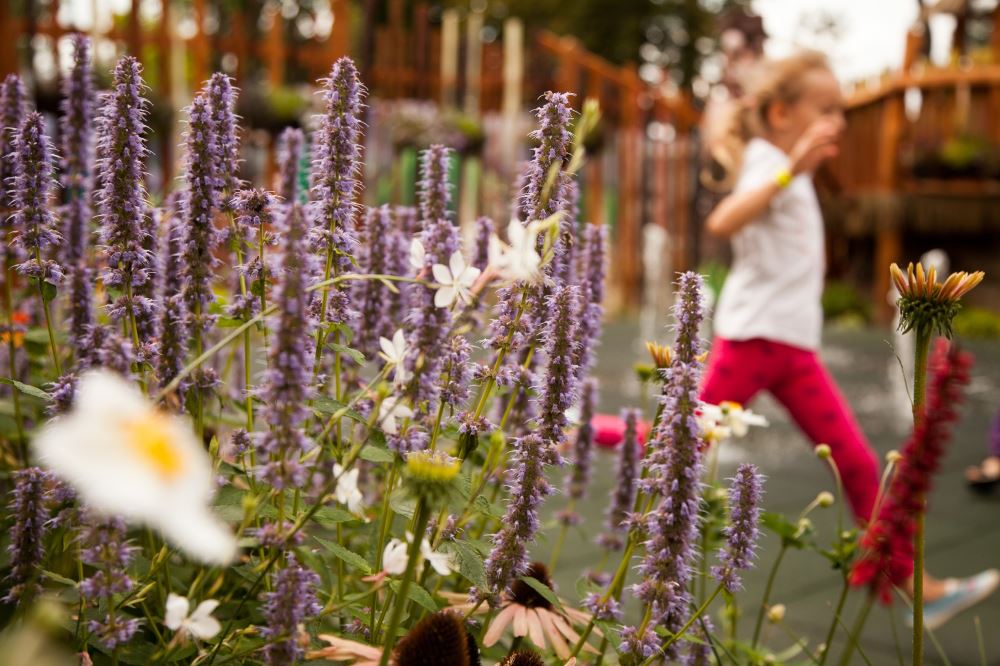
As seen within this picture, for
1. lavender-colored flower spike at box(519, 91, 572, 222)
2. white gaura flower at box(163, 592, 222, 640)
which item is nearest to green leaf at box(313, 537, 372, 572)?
white gaura flower at box(163, 592, 222, 640)

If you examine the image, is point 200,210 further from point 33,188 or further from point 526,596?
point 526,596

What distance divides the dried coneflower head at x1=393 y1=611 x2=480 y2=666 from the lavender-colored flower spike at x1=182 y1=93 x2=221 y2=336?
48 cm

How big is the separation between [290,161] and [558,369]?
0.71 metres

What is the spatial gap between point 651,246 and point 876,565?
36.7 feet

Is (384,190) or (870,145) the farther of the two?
(870,145)

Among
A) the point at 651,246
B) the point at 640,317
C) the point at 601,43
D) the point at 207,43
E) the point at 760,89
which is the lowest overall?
the point at 640,317

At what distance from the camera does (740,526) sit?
4.27 ft

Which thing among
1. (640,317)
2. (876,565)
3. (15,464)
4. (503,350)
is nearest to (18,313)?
(15,464)

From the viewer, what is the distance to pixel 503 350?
47.4 inches

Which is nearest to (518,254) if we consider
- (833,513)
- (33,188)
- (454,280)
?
(454,280)

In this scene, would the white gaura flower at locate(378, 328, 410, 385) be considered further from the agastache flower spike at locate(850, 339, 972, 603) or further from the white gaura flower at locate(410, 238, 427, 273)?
the agastache flower spike at locate(850, 339, 972, 603)

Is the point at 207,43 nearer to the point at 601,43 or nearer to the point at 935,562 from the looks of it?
the point at 935,562

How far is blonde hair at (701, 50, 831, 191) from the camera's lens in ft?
13.2

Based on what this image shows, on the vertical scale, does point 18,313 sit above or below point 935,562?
above
